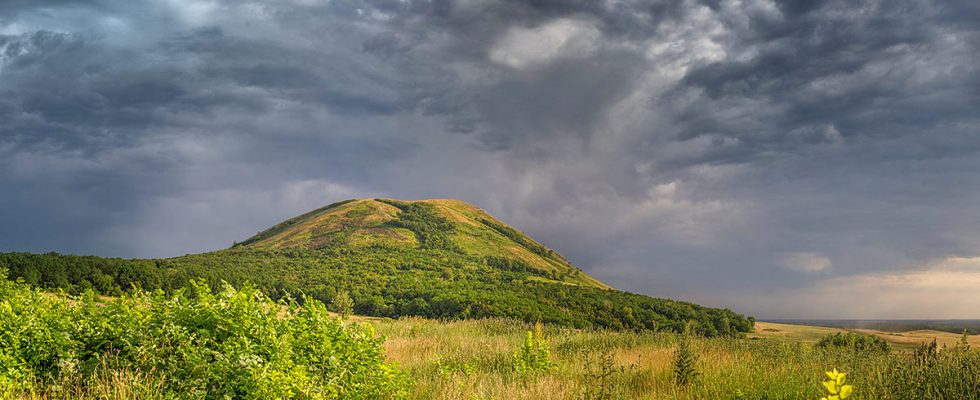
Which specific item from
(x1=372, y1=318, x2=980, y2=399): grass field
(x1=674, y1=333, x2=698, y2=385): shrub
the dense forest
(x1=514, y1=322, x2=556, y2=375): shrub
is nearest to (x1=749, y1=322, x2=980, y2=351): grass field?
(x1=372, y1=318, x2=980, y2=399): grass field

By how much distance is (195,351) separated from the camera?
7816 millimetres

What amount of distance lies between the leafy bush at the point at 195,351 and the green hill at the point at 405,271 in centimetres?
2938

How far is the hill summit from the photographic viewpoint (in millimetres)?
142125

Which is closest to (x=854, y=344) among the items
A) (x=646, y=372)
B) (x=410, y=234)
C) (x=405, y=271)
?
(x=646, y=372)


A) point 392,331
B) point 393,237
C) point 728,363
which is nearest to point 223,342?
point 728,363

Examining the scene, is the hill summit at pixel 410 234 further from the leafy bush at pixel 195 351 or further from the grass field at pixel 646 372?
the leafy bush at pixel 195 351

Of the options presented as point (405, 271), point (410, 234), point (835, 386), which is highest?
point (410, 234)

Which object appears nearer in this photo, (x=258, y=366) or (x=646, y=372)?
(x=258, y=366)

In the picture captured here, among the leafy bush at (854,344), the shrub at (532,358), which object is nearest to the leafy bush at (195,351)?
the shrub at (532,358)

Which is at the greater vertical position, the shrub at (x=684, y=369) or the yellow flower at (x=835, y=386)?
the yellow flower at (x=835, y=386)

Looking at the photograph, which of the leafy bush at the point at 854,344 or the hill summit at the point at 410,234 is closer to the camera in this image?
the leafy bush at the point at 854,344

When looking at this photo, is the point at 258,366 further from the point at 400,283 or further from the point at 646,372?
the point at 400,283

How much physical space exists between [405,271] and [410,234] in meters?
31.1

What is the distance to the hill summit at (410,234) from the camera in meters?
142
